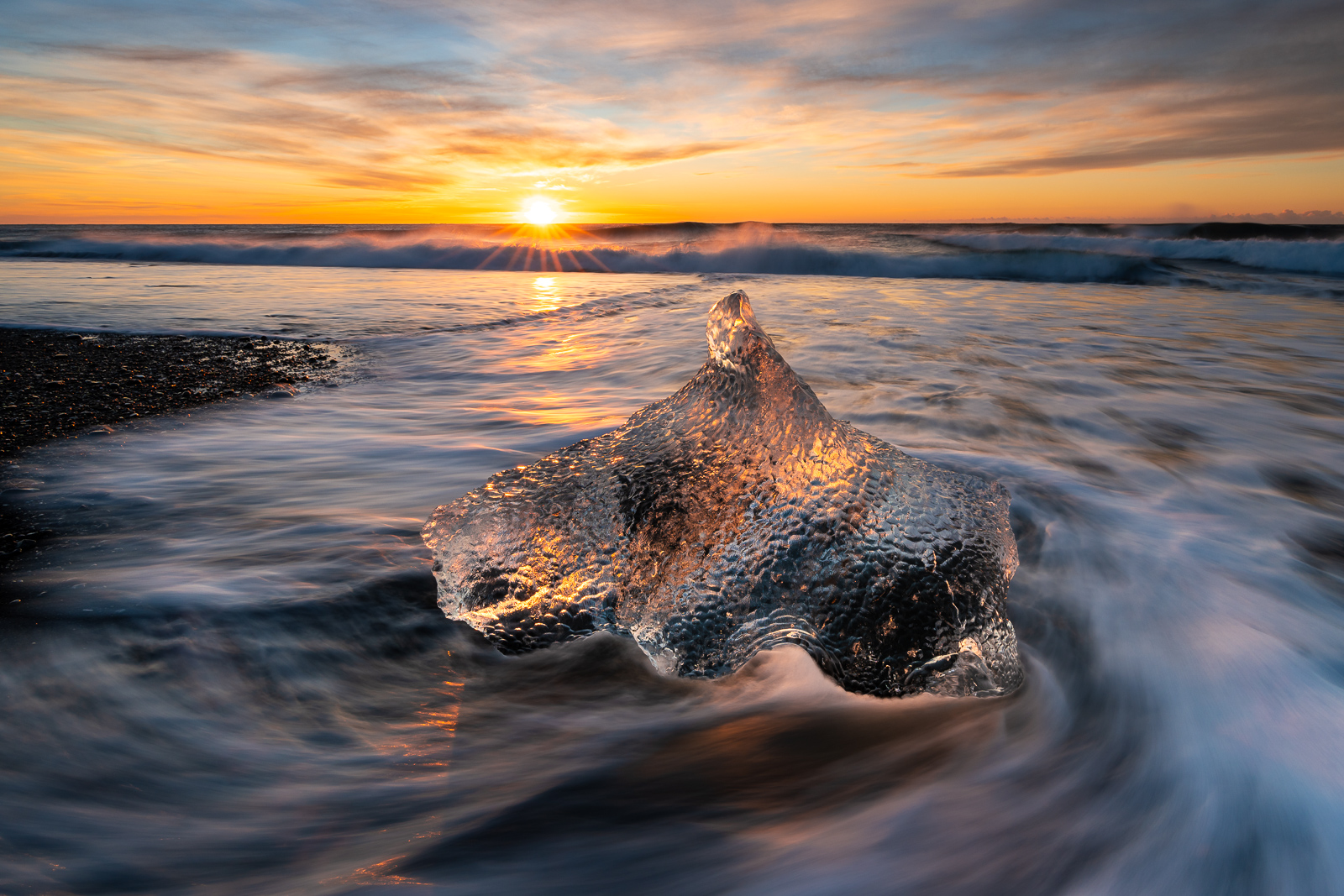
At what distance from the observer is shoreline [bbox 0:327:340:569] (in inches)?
116

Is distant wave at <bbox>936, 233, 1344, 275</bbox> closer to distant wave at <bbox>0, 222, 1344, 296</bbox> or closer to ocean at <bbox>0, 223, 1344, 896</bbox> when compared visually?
distant wave at <bbox>0, 222, 1344, 296</bbox>

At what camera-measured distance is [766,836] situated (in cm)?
125

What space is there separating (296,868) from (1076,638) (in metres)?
1.85

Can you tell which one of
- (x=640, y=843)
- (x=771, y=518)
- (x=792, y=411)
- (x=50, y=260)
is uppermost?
(x=50, y=260)

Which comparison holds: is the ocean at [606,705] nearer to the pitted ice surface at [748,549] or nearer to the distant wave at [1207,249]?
the pitted ice surface at [748,549]

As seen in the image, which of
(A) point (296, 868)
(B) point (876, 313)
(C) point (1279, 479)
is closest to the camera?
(A) point (296, 868)

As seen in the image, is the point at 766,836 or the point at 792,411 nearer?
the point at 766,836

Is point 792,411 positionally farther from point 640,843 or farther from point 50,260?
point 50,260

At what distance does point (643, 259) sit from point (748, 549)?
18.1 metres

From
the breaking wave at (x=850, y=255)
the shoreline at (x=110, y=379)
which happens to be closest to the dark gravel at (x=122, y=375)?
the shoreline at (x=110, y=379)

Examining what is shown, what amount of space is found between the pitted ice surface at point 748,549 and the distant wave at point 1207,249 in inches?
725

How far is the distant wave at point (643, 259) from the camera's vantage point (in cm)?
1595

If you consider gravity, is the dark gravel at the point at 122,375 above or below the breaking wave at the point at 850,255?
below

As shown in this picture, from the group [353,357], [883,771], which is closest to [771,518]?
[883,771]
